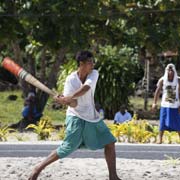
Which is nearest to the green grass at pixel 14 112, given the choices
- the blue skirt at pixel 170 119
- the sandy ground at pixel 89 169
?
the blue skirt at pixel 170 119

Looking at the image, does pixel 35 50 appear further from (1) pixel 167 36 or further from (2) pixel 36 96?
(1) pixel 167 36

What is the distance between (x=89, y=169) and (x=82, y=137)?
0.95 meters

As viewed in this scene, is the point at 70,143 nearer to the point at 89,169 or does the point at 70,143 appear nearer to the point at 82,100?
the point at 82,100

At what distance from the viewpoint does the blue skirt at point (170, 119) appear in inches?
496

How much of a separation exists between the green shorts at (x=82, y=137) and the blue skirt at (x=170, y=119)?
16.5 feet

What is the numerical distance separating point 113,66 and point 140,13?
5290mm

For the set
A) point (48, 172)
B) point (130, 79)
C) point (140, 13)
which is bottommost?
point (48, 172)

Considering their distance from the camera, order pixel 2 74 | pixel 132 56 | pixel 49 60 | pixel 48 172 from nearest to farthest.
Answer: pixel 48 172, pixel 132 56, pixel 49 60, pixel 2 74

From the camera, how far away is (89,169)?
27.9ft

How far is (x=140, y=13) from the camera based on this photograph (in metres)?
18.8

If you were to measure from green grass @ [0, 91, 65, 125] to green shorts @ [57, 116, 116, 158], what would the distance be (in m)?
13.9

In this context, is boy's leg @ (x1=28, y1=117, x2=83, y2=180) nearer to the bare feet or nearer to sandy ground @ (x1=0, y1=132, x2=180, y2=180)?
the bare feet

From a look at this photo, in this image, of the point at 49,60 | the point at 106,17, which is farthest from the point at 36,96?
the point at 49,60

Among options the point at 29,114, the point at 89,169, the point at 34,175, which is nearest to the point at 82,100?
the point at 34,175
